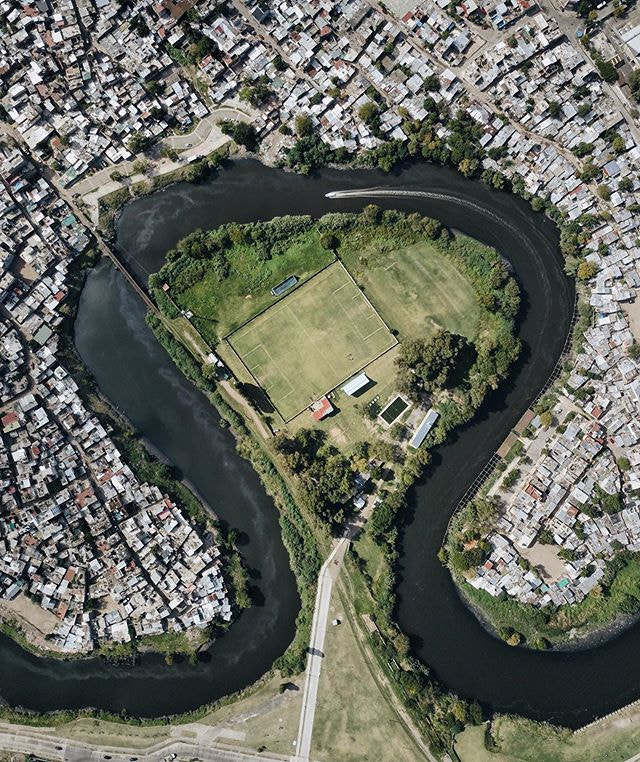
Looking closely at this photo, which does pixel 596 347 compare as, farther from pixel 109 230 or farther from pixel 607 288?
pixel 109 230

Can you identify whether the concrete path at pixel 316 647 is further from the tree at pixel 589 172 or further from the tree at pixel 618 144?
the tree at pixel 618 144

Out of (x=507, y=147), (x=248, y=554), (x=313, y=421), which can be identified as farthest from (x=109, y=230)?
(x=507, y=147)

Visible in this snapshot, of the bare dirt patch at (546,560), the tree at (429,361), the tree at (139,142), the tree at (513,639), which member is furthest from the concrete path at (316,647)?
the tree at (139,142)

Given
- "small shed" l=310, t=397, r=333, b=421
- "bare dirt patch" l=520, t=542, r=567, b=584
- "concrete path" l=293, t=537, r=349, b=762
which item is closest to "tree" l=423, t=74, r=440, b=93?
"small shed" l=310, t=397, r=333, b=421

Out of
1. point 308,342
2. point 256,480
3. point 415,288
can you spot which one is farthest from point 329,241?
point 256,480

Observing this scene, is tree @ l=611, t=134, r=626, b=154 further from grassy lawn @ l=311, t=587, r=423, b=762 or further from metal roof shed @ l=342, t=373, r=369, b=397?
grassy lawn @ l=311, t=587, r=423, b=762
